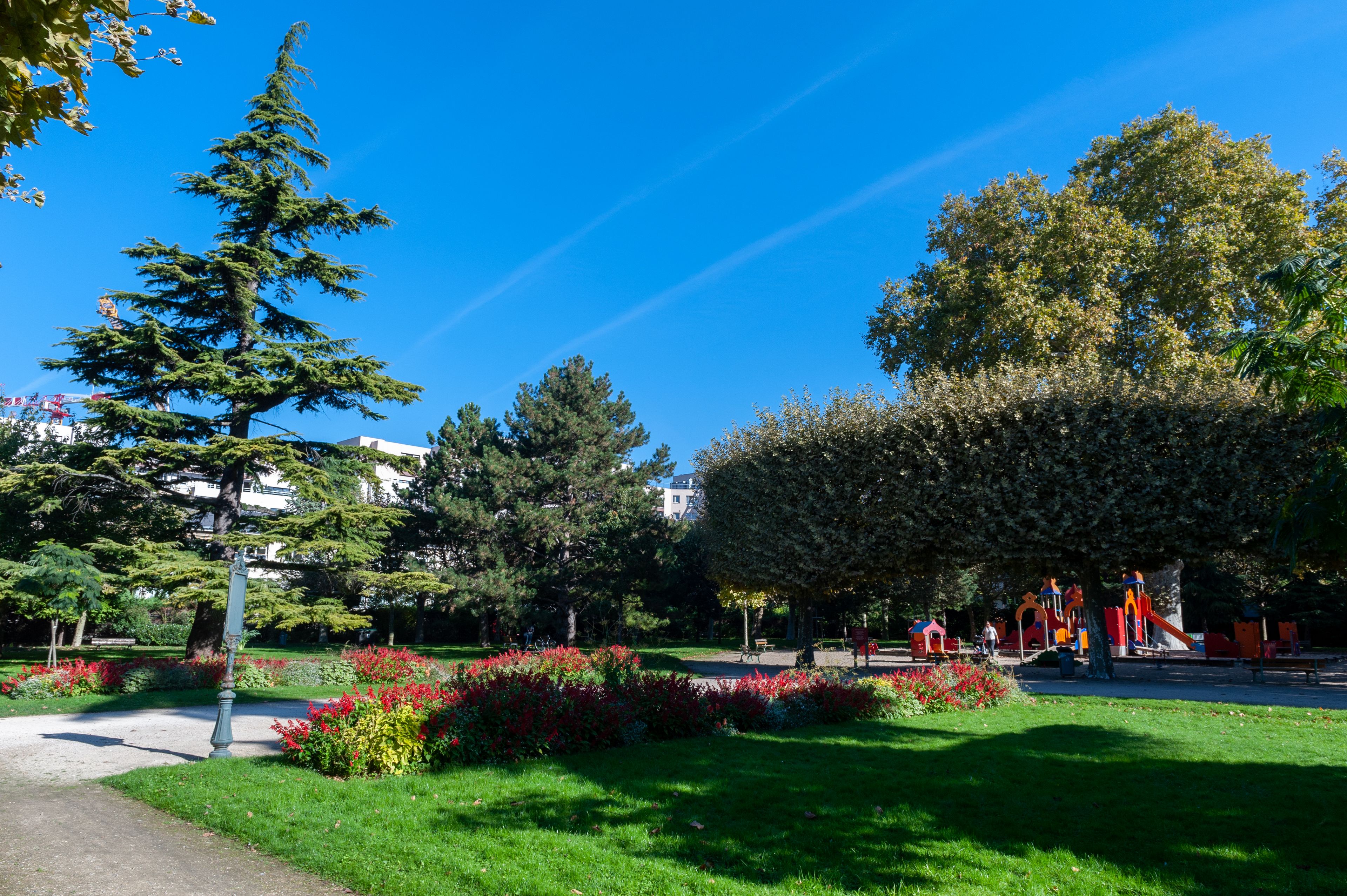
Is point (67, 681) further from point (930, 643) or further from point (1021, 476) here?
point (930, 643)

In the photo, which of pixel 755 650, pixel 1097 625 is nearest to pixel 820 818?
pixel 1097 625

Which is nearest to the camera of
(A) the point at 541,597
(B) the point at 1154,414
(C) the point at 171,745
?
(C) the point at 171,745

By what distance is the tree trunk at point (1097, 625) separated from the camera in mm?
21438

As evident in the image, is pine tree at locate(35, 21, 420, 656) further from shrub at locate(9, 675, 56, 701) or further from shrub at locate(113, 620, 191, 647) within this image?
shrub at locate(113, 620, 191, 647)

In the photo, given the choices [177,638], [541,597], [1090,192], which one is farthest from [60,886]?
[177,638]

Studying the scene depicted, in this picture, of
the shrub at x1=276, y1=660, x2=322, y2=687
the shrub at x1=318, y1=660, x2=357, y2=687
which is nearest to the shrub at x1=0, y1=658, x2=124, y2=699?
the shrub at x1=276, y1=660, x2=322, y2=687

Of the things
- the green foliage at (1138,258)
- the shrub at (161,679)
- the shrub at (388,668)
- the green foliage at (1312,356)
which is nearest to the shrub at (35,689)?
the shrub at (161,679)

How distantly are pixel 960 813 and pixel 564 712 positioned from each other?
17.7ft

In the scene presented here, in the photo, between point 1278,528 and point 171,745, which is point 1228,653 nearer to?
point 1278,528

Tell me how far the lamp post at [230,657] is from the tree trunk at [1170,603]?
3317cm

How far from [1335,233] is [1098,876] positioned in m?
28.3

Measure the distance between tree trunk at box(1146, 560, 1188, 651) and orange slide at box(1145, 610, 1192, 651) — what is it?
219 millimetres

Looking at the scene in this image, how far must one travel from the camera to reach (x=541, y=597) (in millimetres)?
37062

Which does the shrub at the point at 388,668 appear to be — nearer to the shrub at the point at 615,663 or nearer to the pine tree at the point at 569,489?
the shrub at the point at 615,663
